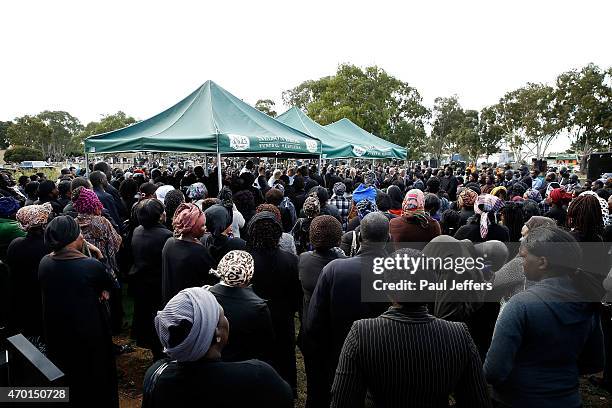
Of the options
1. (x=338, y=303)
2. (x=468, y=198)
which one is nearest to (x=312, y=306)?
(x=338, y=303)

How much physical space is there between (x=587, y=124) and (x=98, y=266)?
39.2m

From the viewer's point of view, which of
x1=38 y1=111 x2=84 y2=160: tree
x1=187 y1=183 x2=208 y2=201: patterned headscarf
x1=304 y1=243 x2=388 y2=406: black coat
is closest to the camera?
x1=304 y1=243 x2=388 y2=406: black coat

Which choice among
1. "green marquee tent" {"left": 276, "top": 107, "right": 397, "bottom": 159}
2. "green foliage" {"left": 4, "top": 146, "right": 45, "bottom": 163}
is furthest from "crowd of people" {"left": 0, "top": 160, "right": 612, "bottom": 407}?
"green foliage" {"left": 4, "top": 146, "right": 45, "bottom": 163}

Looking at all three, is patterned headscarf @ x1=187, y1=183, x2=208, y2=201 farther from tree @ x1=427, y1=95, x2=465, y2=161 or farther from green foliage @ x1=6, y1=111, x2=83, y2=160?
green foliage @ x1=6, y1=111, x2=83, y2=160

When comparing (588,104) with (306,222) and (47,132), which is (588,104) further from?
(47,132)

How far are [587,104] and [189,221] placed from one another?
3779 cm

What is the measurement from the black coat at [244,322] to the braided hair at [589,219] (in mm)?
2855

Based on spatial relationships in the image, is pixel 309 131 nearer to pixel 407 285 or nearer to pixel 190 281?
pixel 190 281

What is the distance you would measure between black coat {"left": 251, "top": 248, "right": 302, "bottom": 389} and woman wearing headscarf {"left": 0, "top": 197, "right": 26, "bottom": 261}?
2.63 meters

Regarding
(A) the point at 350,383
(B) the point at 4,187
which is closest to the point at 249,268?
(A) the point at 350,383

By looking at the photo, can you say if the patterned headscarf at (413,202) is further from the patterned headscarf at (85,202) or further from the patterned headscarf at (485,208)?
the patterned headscarf at (85,202)

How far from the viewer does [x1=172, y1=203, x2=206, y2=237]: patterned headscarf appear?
3.45 meters

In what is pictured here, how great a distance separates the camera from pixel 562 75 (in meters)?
34.7

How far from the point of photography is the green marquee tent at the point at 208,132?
7.09 m
